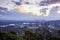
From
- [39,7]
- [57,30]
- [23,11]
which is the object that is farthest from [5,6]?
[57,30]

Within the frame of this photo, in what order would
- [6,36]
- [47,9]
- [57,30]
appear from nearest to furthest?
[6,36], [57,30], [47,9]

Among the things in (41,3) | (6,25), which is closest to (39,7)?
(41,3)

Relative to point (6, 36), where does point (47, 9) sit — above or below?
above

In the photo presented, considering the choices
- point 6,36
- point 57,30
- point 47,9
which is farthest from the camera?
point 47,9

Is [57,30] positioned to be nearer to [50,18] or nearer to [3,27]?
[50,18]

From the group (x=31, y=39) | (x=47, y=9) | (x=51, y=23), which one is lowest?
(x=31, y=39)

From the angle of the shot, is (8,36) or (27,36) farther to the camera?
(27,36)

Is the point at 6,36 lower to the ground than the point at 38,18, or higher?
lower

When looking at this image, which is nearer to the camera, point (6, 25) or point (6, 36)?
point (6, 36)

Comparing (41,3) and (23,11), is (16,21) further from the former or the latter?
(41,3)
